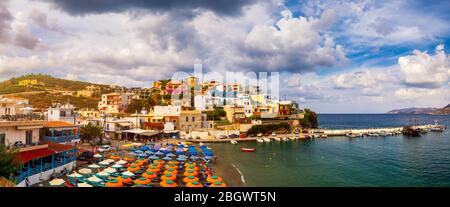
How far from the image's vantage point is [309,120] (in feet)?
253

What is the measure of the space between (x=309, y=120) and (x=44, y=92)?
268 ft

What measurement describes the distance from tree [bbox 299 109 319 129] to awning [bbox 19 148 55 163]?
6017 cm

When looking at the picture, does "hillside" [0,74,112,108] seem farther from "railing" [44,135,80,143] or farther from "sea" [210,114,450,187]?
"sea" [210,114,450,187]

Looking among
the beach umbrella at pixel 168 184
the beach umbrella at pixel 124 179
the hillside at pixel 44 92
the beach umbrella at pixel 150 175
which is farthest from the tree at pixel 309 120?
the beach umbrella at pixel 168 184

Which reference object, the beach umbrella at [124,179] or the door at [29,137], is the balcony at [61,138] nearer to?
the door at [29,137]

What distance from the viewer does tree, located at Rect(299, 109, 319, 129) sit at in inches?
2905

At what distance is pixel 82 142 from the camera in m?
38.5

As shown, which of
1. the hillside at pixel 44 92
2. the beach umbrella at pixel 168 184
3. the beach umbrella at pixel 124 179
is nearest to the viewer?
the beach umbrella at pixel 168 184

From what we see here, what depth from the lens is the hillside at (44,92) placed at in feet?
281

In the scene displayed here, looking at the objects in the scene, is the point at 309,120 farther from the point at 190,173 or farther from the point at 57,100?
the point at 57,100

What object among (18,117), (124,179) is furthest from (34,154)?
(124,179)

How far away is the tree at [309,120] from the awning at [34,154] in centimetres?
6017

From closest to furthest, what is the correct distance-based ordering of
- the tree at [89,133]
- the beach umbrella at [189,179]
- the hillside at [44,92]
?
1. the beach umbrella at [189,179]
2. the tree at [89,133]
3. the hillside at [44,92]
